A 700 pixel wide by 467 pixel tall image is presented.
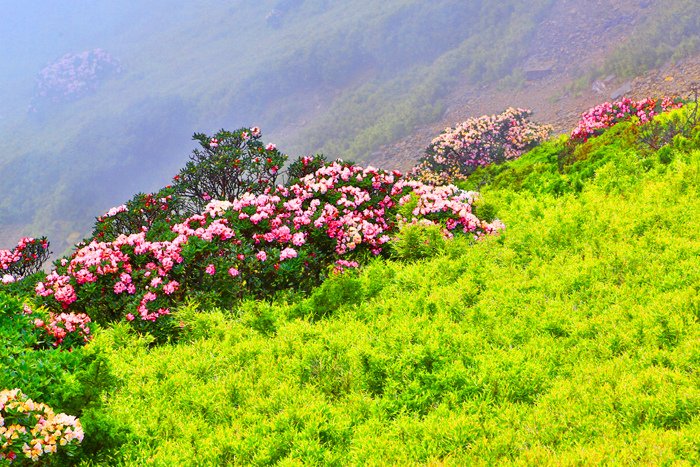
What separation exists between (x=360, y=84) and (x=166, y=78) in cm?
4884

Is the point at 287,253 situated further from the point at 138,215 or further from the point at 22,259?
the point at 22,259

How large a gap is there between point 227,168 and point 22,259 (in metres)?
4.71

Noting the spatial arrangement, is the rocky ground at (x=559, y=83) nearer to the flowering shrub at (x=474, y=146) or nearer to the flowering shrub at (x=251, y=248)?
the flowering shrub at (x=474, y=146)

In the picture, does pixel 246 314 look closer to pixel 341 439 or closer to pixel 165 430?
pixel 165 430

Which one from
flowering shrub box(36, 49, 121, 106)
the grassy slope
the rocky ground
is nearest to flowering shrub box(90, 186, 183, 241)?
the grassy slope

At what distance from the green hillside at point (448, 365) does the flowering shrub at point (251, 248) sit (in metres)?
0.55

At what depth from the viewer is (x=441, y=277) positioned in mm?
7598

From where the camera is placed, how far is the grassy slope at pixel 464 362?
414cm

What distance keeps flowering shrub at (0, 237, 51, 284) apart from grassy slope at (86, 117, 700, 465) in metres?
5.18

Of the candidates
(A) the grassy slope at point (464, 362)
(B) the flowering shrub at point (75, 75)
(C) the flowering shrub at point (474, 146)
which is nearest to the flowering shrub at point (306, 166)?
(A) the grassy slope at point (464, 362)

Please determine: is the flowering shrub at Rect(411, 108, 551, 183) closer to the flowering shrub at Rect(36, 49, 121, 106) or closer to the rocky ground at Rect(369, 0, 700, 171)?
the rocky ground at Rect(369, 0, 700, 171)

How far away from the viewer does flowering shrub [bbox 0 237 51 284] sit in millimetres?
10672

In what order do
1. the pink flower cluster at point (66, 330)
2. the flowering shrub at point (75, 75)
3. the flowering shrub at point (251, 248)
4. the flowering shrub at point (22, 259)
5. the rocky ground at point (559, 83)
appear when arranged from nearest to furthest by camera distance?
the pink flower cluster at point (66, 330) < the flowering shrub at point (251, 248) < the flowering shrub at point (22, 259) < the rocky ground at point (559, 83) < the flowering shrub at point (75, 75)

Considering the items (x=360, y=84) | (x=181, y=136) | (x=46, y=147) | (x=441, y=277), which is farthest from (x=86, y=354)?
(x=46, y=147)
